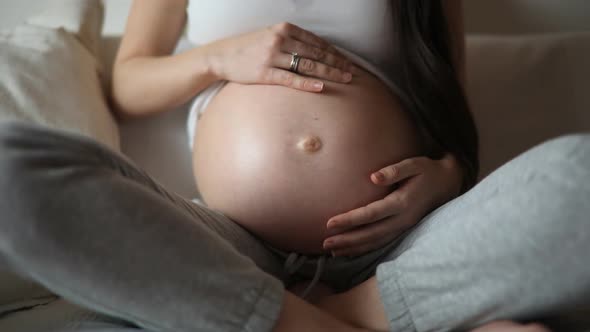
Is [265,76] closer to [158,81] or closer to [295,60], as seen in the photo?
[295,60]

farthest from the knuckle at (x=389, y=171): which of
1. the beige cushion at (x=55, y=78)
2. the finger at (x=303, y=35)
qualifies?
the beige cushion at (x=55, y=78)

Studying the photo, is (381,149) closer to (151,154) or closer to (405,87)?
(405,87)

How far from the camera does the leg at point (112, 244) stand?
46 cm

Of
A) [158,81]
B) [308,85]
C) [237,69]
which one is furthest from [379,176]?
[158,81]

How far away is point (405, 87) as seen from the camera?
86 centimetres

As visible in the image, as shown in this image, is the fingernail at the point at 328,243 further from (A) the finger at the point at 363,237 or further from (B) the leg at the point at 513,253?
(B) the leg at the point at 513,253

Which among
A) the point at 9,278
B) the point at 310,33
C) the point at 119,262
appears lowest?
the point at 9,278

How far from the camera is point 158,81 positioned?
2.83ft

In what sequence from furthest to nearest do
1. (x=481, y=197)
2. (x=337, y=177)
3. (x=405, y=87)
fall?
1. (x=405, y=87)
2. (x=337, y=177)
3. (x=481, y=197)

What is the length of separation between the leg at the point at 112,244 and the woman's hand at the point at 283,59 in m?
0.29

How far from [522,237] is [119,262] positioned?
1.29ft

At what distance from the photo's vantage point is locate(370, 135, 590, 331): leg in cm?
50

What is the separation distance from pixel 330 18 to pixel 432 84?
0.20m

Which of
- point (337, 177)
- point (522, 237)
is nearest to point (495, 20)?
point (337, 177)
